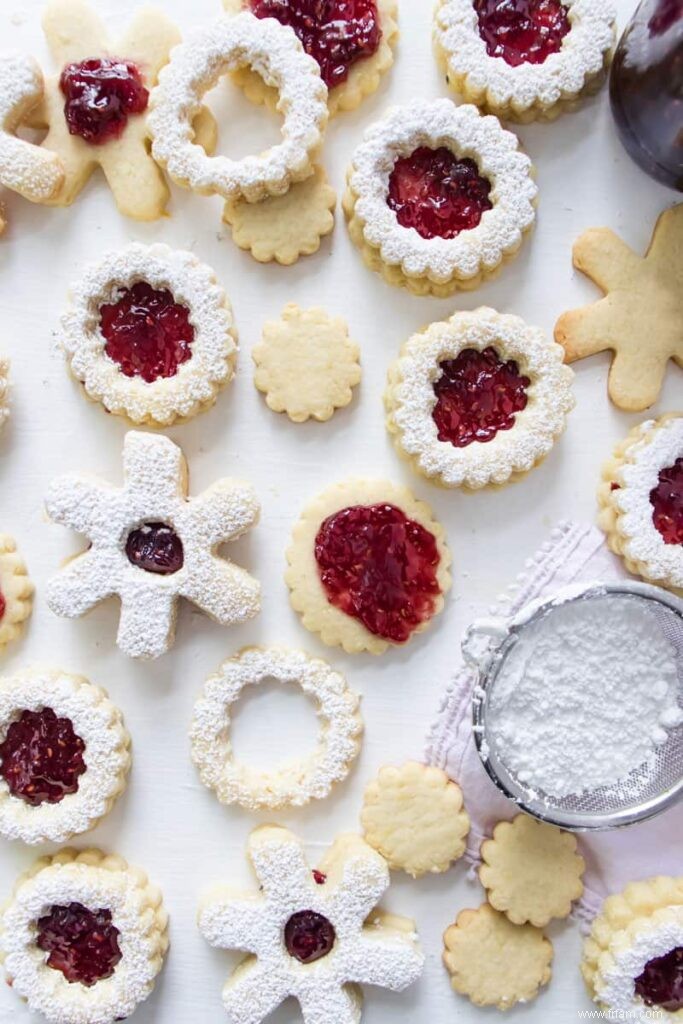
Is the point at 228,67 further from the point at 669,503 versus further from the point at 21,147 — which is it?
the point at 669,503

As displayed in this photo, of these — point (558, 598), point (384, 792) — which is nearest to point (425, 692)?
point (384, 792)

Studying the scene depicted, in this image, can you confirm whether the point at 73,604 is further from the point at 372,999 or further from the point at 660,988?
the point at 660,988

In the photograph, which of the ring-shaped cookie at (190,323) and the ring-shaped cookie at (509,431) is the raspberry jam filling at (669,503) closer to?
the ring-shaped cookie at (509,431)

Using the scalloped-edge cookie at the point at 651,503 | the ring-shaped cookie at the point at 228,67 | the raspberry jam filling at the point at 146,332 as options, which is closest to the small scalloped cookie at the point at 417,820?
the scalloped-edge cookie at the point at 651,503

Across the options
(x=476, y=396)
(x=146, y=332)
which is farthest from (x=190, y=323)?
(x=476, y=396)

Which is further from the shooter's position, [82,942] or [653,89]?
[82,942]

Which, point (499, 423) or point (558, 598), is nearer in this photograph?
point (558, 598)
